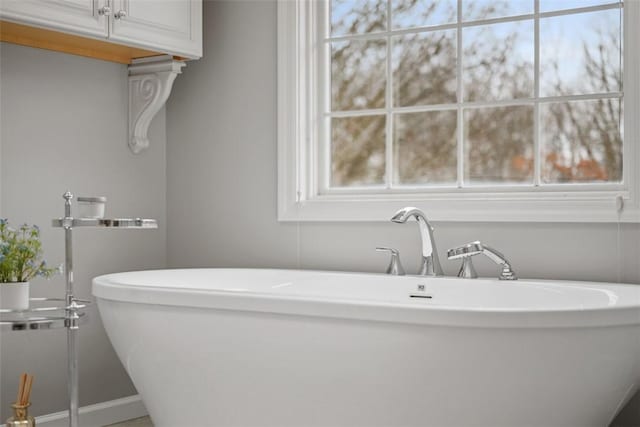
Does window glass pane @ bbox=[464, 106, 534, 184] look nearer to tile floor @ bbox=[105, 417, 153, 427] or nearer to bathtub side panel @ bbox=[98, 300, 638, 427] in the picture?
Answer: bathtub side panel @ bbox=[98, 300, 638, 427]

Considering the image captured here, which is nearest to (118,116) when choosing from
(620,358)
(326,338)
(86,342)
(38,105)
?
(38,105)

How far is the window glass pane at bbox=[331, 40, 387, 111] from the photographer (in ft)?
10.9

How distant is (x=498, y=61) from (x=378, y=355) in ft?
4.78

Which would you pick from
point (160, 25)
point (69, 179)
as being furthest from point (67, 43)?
point (69, 179)

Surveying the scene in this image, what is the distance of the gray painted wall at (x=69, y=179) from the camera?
297 centimetres

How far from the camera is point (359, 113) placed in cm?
330

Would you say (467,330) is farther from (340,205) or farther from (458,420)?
(340,205)

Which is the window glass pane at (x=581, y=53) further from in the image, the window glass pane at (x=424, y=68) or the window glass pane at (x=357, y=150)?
the window glass pane at (x=357, y=150)

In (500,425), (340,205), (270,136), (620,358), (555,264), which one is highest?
(270,136)

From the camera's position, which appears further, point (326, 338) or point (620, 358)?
point (326, 338)

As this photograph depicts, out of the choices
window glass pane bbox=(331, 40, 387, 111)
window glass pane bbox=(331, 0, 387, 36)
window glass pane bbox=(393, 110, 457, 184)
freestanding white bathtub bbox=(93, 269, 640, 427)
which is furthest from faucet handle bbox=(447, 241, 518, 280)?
window glass pane bbox=(331, 0, 387, 36)

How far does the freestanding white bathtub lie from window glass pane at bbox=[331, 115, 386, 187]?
83 centimetres

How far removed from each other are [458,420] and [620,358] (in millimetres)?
422

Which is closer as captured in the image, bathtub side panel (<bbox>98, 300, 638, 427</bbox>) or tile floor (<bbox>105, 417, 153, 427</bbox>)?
bathtub side panel (<bbox>98, 300, 638, 427</bbox>)
